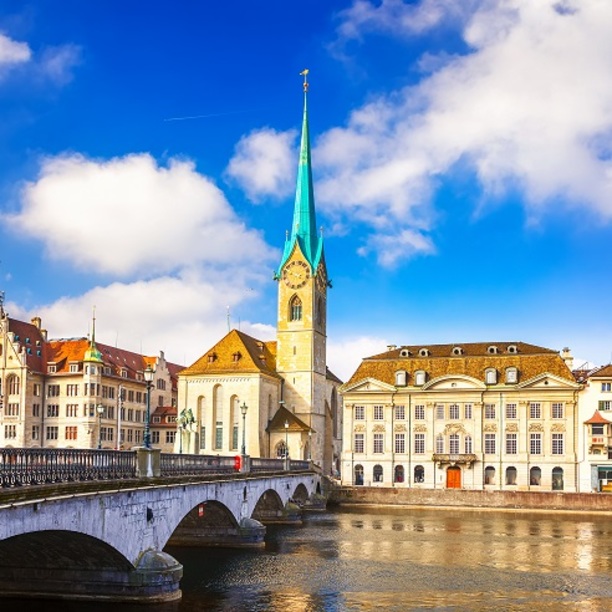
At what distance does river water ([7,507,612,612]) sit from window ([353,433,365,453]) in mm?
28764

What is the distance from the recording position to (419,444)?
292 ft

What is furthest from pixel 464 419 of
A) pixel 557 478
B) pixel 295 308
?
pixel 295 308

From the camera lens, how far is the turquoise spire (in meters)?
A: 101

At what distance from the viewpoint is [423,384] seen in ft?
293

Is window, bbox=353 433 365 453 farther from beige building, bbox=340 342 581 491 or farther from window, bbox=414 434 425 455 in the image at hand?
window, bbox=414 434 425 455

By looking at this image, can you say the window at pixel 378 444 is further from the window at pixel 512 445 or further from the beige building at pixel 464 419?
the window at pixel 512 445

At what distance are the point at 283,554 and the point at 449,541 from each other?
11.1 meters

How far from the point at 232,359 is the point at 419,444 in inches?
803

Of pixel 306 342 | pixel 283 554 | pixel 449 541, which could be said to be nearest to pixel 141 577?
pixel 283 554

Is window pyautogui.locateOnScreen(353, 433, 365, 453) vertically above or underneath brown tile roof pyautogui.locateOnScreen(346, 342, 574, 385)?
underneath

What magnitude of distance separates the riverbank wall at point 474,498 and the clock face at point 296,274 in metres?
25.3

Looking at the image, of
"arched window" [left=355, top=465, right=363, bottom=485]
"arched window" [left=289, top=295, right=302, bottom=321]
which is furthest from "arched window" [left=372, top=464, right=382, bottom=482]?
"arched window" [left=289, top=295, right=302, bottom=321]

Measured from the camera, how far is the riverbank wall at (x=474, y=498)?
244 feet

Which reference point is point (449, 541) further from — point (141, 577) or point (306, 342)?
point (306, 342)
